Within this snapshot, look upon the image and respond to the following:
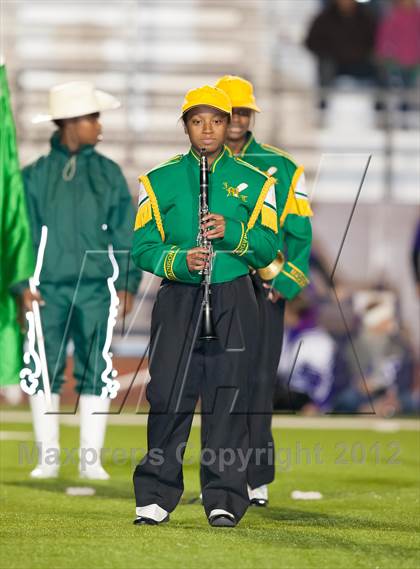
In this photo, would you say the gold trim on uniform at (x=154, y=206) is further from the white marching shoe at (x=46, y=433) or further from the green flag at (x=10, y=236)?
the white marching shoe at (x=46, y=433)

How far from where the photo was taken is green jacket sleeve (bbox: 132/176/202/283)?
21.8ft

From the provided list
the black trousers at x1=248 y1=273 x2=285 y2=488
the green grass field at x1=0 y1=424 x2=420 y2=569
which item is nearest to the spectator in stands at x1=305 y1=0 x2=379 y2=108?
the green grass field at x1=0 y1=424 x2=420 y2=569

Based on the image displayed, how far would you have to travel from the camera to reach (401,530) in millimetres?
6887

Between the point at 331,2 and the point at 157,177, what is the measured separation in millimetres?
10010

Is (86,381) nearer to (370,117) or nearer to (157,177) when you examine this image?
(157,177)

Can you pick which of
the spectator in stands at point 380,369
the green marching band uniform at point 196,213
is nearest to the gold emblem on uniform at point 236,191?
the green marching band uniform at point 196,213

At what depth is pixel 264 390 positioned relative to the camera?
812 centimetres

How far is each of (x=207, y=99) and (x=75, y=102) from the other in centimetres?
255

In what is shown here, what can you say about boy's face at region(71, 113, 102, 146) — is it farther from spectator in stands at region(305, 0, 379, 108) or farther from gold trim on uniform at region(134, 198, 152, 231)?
spectator in stands at region(305, 0, 379, 108)

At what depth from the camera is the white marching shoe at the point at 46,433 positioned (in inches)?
358

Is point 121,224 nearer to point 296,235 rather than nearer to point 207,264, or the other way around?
point 296,235

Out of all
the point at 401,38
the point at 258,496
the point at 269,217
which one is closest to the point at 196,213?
the point at 269,217

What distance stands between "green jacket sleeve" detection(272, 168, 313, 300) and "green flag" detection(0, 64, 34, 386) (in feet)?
4.17

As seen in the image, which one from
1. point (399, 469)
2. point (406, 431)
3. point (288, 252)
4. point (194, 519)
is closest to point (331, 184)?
point (406, 431)
